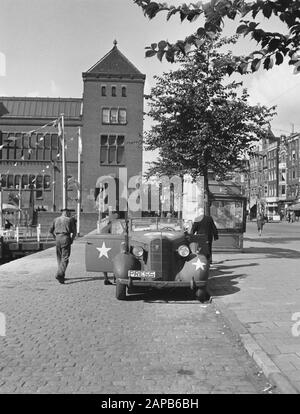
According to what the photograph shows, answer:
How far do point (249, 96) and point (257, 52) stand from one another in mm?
12548

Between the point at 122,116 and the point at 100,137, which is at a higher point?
the point at 122,116

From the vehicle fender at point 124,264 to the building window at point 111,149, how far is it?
1628 inches

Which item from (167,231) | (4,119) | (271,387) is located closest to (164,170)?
(167,231)

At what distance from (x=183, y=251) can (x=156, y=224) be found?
6.33 ft

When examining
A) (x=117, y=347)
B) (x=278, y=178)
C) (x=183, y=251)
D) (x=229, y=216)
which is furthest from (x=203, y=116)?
(x=278, y=178)

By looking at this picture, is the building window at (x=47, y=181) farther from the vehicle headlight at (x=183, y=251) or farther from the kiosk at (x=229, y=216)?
the vehicle headlight at (x=183, y=251)

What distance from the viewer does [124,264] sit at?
9461 mm

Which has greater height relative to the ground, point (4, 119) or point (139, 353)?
point (4, 119)

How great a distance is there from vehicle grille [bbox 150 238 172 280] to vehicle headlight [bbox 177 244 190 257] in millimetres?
187

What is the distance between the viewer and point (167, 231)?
10.7 m

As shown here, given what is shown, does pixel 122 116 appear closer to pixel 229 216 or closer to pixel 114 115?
pixel 114 115

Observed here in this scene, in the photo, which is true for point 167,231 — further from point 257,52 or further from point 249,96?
point 249,96

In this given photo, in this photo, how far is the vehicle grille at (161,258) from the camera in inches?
374

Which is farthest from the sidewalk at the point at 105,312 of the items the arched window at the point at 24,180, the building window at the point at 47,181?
the arched window at the point at 24,180
